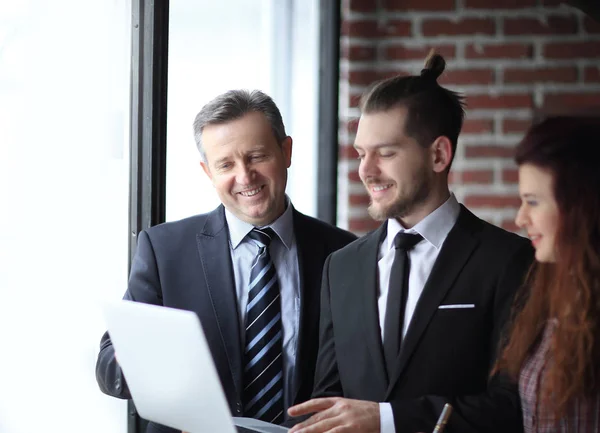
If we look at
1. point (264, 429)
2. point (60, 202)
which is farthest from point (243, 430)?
point (60, 202)

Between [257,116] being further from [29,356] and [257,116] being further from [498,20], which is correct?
[498,20]

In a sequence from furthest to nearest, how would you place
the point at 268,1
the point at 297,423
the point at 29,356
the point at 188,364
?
the point at 268,1 → the point at 29,356 → the point at 297,423 → the point at 188,364

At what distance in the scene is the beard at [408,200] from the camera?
2.05 m

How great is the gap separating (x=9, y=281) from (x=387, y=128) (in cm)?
94

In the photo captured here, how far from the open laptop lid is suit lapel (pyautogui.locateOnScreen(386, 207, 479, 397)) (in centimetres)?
46

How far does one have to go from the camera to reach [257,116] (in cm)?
236

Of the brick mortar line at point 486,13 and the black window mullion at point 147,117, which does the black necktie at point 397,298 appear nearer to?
the black window mullion at point 147,117

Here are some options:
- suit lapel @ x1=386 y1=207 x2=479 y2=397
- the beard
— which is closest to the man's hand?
suit lapel @ x1=386 y1=207 x2=479 y2=397

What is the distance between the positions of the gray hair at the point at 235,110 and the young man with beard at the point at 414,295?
337 millimetres

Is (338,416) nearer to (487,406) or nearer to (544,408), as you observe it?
(487,406)

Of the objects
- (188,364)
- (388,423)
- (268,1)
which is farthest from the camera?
(268,1)

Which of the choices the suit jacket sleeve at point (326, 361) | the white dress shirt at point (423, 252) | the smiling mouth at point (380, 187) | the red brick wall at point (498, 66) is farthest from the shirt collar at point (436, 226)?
the red brick wall at point (498, 66)

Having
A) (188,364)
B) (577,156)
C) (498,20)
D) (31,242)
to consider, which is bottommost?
(188,364)

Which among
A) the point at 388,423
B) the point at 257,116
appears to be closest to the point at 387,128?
the point at 257,116
